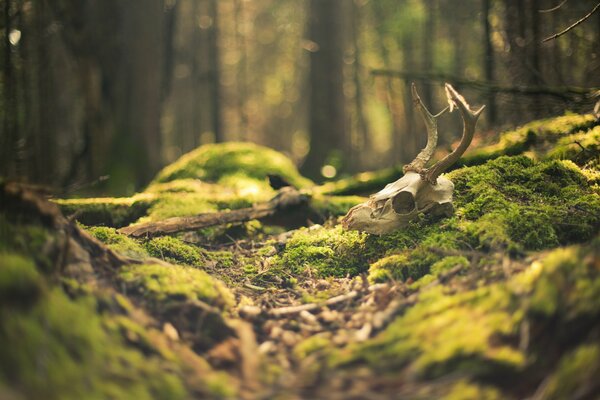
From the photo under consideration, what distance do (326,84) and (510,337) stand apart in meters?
9.47

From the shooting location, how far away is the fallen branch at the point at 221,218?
179 inches

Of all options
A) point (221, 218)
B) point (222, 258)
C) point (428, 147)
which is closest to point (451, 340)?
point (428, 147)

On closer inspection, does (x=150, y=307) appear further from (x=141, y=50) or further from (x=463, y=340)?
(x=141, y=50)

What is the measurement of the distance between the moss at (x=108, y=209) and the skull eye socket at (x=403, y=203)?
280 centimetres

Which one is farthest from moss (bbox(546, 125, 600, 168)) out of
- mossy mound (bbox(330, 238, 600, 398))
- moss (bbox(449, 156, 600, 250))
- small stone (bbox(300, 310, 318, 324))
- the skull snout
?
small stone (bbox(300, 310, 318, 324))

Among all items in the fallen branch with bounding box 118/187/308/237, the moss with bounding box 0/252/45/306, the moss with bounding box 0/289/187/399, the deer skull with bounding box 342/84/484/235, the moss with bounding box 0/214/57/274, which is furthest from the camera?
the fallen branch with bounding box 118/187/308/237

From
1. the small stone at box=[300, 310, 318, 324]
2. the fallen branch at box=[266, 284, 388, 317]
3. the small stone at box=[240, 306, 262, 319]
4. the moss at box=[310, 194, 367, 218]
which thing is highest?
the moss at box=[310, 194, 367, 218]

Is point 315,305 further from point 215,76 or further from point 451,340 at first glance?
point 215,76

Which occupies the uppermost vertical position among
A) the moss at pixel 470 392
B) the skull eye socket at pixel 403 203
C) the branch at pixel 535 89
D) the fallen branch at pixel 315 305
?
the branch at pixel 535 89

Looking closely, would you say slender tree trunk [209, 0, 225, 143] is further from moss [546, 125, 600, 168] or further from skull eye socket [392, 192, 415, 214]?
skull eye socket [392, 192, 415, 214]

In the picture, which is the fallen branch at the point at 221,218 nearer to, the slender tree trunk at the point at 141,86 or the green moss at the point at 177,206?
the green moss at the point at 177,206

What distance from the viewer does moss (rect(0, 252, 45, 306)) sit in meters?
2.23


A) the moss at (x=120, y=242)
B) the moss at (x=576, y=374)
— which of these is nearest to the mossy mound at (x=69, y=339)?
the moss at (x=120, y=242)

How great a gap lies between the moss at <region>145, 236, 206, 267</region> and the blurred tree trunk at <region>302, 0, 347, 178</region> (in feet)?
22.0
